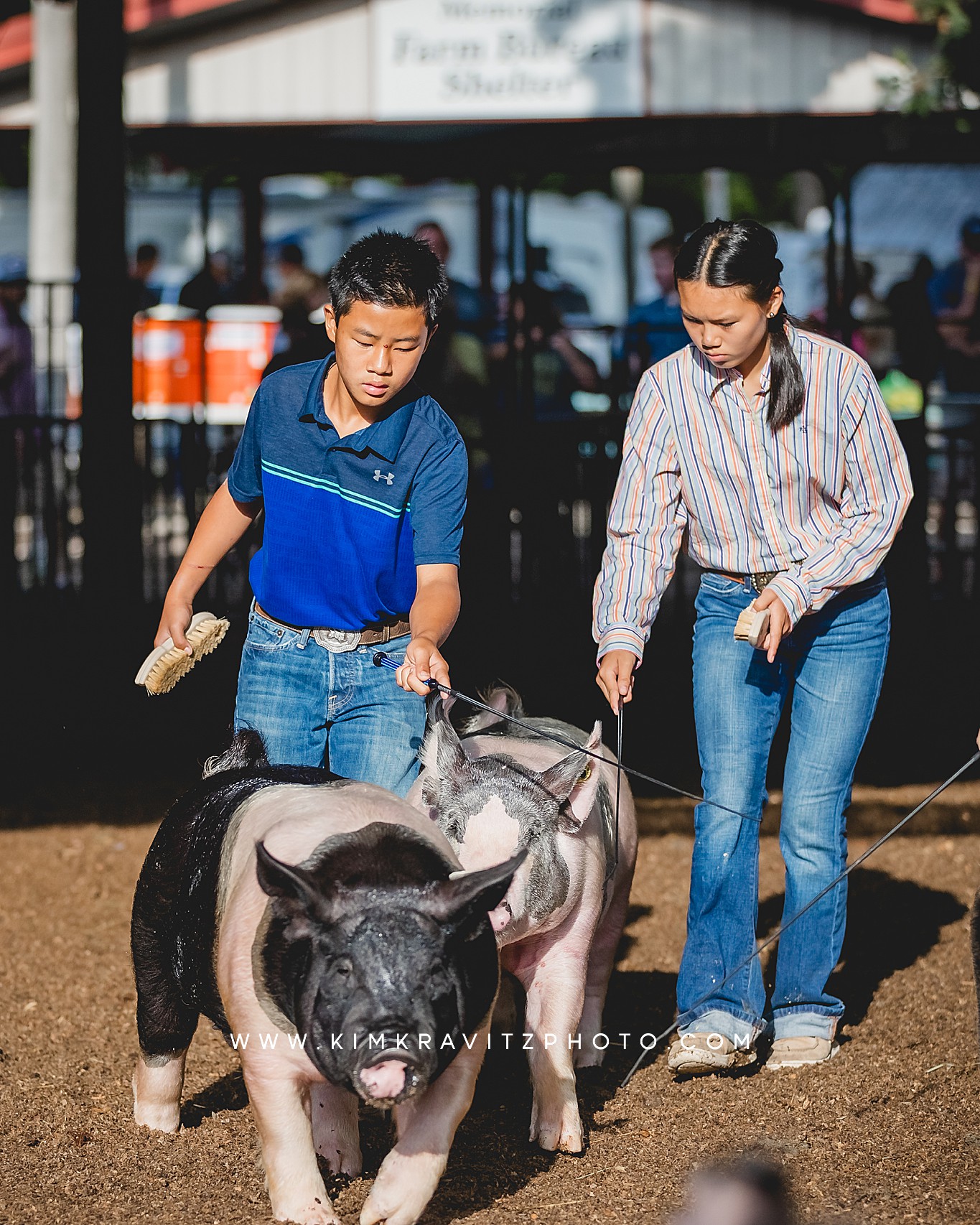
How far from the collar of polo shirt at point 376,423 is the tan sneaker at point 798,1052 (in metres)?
1.92

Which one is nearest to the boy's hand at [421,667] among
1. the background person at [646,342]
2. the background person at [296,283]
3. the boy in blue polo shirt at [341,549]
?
the boy in blue polo shirt at [341,549]

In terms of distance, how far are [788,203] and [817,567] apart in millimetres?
25845

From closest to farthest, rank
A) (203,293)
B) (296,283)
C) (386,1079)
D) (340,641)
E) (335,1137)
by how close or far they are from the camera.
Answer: (386,1079)
(335,1137)
(340,641)
(203,293)
(296,283)

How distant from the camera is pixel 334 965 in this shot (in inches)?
116

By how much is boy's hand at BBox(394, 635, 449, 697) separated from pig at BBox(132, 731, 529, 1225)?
Answer: 0.26m

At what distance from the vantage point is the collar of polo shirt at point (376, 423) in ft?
12.8

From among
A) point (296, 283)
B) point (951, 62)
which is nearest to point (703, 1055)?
point (296, 283)

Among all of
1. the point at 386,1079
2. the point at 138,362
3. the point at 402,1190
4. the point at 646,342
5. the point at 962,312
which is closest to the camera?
the point at 386,1079

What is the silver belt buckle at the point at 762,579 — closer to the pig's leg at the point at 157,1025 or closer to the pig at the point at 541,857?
the pig at the point at 541,857

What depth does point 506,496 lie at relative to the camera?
850 cm

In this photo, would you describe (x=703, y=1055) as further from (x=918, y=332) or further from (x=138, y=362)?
(x=138, y=362)

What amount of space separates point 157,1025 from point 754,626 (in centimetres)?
173

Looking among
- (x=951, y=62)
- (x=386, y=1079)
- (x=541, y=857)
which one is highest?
(x=951, y=62)

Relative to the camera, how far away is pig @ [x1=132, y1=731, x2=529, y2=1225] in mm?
2900
